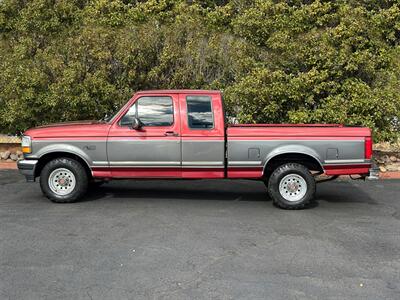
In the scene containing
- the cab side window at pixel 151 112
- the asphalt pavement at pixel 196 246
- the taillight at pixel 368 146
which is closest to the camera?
the asphalt pavement at pixel 196 246

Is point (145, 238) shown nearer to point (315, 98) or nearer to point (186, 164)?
point (186, 164)

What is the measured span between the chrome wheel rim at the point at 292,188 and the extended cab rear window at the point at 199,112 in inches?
62.1

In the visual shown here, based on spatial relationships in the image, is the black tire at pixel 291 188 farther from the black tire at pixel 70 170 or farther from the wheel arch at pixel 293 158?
the black tire at pixel 70 170

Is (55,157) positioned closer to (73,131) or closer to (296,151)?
(73,131)

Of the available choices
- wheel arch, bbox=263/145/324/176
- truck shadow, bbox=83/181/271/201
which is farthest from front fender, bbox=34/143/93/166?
wheel arch, bbox=263/145/324/176

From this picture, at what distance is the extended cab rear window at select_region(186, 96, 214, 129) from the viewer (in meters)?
8.34

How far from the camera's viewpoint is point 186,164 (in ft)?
27.3

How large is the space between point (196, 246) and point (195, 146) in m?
2.48

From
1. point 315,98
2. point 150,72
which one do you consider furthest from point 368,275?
point 150,72

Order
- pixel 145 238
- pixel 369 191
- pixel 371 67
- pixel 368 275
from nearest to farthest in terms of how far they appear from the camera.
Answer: pixel 368 275 < pixel 145 238 < pixel 369 191 < pixel 371 67

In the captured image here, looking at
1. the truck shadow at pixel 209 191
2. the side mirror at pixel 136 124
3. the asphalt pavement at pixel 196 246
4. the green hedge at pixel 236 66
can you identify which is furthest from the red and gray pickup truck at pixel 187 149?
the green hedge at pixel 236 66

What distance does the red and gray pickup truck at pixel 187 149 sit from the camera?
8109 mm

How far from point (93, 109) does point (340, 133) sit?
21.6 feet

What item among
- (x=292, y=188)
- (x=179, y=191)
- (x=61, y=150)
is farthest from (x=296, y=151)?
(x=61, y=150)
